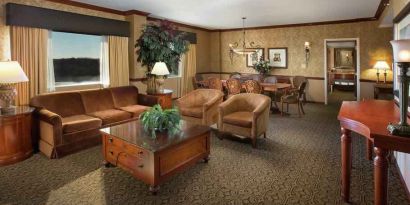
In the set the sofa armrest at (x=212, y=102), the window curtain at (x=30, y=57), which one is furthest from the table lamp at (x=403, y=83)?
the window curtain at (x=30, y=57)

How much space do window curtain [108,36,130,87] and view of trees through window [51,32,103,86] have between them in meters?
0.29

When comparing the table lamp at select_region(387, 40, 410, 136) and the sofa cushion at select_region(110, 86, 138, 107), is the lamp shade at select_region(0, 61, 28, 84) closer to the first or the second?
the sofa cushion at select_region(110, 86, 138, 107)

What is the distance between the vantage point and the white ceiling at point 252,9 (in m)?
5.47

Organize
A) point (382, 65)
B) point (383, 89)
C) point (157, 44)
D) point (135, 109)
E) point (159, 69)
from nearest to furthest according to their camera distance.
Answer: point (135, 109), point (159, 69), point (157, 44), point (383, 89), point (382, 65)

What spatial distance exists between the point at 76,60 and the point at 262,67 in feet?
18.8

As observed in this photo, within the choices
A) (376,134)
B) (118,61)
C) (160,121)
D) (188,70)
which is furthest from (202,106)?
(188,70)

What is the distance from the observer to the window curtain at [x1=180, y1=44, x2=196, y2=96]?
874 centimetres

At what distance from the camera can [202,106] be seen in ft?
16.7

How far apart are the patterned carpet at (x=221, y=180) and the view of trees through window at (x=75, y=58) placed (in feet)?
7.13

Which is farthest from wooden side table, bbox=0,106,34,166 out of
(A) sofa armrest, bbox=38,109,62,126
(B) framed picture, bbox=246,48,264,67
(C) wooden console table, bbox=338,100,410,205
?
(B) framed picture, bbox=246,48,264,67

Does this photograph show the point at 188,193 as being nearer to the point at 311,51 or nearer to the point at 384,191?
the point at 384,191

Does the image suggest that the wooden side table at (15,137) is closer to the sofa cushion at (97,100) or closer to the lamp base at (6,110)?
the lamp base at (6,110)

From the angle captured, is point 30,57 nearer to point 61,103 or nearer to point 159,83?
point 61,103

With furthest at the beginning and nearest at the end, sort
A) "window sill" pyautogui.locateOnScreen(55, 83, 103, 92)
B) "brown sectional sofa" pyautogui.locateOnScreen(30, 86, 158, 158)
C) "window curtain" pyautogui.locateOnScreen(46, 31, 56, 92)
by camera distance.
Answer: "window sill" pyautogui.locateOnScreen(55, 83, 103, 92) → "window curtain" pyautogui.locateOnScreen(46, 31, 56, 92) → "brown sectional sofa" pyautogui.locateOnScreen(30, 86, 158, 158)
